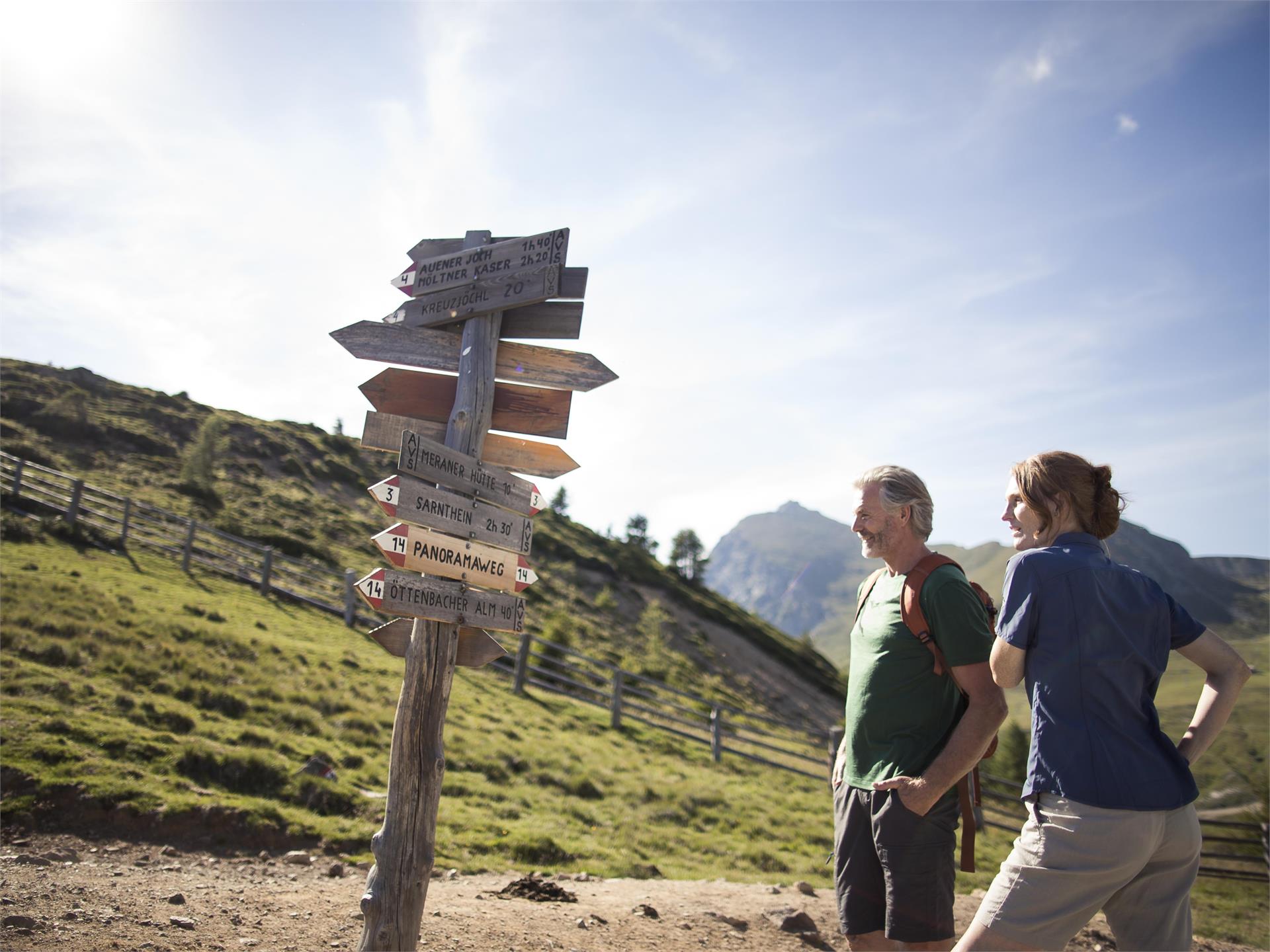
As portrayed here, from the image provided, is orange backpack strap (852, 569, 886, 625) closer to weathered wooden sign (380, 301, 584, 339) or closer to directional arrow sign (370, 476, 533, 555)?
directional arrow sign (370, 476, 533, 555)

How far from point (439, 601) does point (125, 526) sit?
17650mm

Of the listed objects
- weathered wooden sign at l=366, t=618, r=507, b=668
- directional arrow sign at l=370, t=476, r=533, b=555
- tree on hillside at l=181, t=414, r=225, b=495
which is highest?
tree on hillside at l=181, t=414, r=225, b=495

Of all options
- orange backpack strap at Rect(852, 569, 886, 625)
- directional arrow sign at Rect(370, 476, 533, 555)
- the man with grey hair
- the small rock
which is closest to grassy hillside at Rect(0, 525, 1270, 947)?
the small rock

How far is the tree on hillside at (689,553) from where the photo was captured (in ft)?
247

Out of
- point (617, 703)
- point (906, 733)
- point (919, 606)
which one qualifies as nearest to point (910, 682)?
point (906, 733)

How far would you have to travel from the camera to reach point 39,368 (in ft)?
137

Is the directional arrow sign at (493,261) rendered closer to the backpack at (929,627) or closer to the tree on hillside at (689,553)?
the backpack at (929,627)

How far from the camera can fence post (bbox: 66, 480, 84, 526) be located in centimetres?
1678

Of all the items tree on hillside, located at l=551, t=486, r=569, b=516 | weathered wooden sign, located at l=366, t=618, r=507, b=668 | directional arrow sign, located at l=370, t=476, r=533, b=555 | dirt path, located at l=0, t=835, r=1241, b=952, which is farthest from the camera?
tree on hillside, located at l=551, t=486, r=569, b=516

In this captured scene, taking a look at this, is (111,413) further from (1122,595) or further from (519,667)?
(1122,595)

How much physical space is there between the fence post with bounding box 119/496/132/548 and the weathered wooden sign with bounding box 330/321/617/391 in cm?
1675

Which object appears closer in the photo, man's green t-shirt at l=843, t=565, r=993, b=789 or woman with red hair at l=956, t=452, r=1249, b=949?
woman with red hair at l=956, t=452, r=1249, b=949

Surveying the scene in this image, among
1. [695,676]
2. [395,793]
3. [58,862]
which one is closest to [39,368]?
[695,676]

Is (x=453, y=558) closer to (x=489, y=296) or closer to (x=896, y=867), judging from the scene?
(x=489, y=296)
